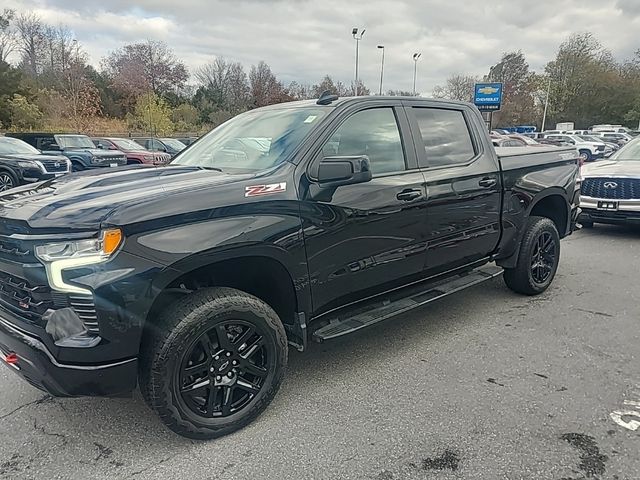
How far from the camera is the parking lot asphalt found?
8.13 ft

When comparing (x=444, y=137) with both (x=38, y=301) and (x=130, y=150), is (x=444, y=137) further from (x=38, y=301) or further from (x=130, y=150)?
(x=130, y=150)

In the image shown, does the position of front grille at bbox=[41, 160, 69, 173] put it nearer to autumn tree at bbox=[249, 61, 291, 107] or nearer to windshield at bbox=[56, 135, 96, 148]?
windshield at bbox=[56, 135, 96, 148]

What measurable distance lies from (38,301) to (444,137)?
316cm

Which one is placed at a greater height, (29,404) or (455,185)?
(455,185)

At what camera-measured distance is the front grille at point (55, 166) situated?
1279cm

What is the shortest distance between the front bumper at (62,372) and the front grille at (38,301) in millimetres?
98

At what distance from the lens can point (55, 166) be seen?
42.8 ft

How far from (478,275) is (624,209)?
4.73m

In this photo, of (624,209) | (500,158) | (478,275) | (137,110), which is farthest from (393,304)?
(137,110)

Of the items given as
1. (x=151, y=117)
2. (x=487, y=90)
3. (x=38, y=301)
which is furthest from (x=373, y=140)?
(x=151, y=117)

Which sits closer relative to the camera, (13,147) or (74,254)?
(74,254)

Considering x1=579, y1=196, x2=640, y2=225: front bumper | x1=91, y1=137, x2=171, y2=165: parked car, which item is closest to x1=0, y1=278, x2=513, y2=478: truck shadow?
x1=579, y1=196, x2=640, y2=225: front bumper

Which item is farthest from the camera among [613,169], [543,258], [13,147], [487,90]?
[487,90]

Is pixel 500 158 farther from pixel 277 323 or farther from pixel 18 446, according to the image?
pixel 18 446
